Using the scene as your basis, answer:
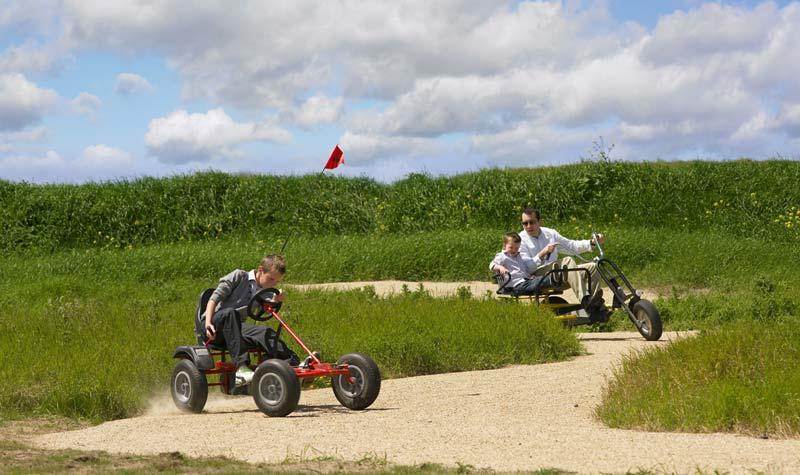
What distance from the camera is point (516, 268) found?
15.7 m

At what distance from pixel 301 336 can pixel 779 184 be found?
20.0 meters

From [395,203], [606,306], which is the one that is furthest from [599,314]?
[395,203]

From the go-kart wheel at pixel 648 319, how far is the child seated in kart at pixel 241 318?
6002 mm

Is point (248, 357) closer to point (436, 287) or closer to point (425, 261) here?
point (436, 287)

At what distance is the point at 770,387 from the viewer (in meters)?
8.12

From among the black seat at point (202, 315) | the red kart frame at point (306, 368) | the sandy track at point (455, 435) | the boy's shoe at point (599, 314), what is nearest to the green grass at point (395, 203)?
the boy's shoe at point (599, 314)

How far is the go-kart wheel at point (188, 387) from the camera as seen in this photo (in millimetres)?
9578

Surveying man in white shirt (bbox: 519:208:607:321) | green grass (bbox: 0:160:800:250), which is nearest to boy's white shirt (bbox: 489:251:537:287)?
man in white shirt (bbox: 519:208:607:321)

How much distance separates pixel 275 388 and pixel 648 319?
261 inches

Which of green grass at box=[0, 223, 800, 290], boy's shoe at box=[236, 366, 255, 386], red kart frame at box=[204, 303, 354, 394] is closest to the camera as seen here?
red kart frame at box=[204, 303, 354, 394]

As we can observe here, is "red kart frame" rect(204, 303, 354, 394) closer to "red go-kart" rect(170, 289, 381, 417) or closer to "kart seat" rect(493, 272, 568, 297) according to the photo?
"red go-kart" rect(170, 289, 381, 417)

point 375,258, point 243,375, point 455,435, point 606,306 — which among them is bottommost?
point 455,435

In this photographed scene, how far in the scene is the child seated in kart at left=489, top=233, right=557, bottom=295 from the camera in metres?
15.4

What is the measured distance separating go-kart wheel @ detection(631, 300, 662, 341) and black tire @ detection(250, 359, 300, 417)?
650 cm
